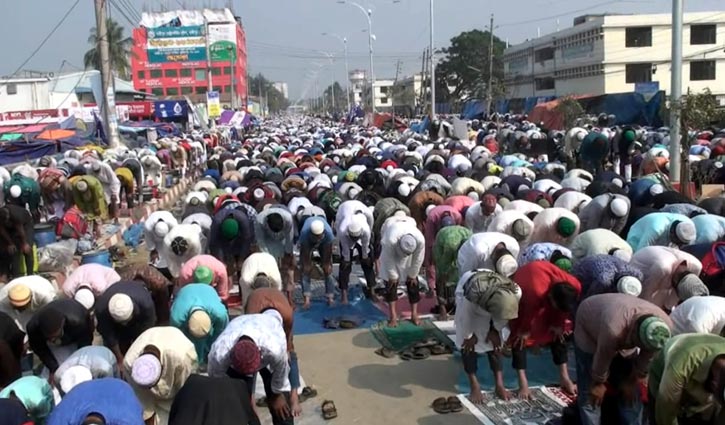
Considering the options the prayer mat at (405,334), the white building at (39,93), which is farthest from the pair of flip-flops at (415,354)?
the white building at (39,93)

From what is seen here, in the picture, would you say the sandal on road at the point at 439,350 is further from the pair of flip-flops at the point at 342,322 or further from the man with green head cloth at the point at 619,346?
the man with green head cloth at the point at 619,346

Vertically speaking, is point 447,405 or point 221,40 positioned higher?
point 221,40

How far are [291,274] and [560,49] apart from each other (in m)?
43.6

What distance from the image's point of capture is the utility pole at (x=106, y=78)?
63.6 ft

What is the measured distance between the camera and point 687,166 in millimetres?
11711

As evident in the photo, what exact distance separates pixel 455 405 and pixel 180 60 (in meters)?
80.4

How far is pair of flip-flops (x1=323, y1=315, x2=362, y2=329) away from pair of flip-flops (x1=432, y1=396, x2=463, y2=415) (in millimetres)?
2378

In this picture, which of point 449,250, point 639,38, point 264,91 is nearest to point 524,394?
point 449,250

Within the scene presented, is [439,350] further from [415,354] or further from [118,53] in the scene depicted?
[118,53]

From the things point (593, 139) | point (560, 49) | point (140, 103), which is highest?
point (560, 49)

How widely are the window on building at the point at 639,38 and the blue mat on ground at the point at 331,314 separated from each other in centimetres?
3765

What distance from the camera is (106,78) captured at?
65.1ft

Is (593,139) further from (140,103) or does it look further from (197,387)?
(140,103)

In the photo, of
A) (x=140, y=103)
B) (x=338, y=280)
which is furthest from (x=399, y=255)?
(x=140, y=103)
